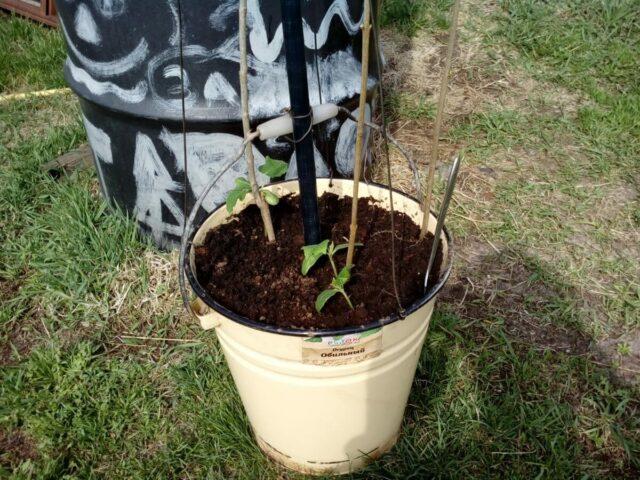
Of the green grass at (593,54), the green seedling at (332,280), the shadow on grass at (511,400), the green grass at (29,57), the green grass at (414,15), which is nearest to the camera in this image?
the green seedling at (332,280)

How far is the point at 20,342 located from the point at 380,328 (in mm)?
1443

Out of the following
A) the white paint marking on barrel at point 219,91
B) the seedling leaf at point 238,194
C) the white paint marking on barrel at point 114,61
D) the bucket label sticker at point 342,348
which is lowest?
the bucket label sticker at point 342,348

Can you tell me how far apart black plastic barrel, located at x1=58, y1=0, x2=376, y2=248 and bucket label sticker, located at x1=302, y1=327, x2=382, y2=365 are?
0.82m

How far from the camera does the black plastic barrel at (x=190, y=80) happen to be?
5.72ft

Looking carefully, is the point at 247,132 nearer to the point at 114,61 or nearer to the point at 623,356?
the point at 114,61

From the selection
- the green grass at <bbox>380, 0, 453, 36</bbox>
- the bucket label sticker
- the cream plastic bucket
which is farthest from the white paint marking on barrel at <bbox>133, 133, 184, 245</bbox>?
the green grass at <bbox>380, 0, 453, 36</bbox>

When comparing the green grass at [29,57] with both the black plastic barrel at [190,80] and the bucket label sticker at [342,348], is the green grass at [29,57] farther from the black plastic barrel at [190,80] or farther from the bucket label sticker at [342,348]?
the bucket label sticker at [342,348]

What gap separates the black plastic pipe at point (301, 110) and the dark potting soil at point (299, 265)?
103 millimetres

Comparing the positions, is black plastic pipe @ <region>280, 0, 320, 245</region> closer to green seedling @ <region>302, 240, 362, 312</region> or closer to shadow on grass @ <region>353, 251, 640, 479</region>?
green seedling @ <region>302, 240, 362, 312</region>

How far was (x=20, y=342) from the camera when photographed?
6.56ft

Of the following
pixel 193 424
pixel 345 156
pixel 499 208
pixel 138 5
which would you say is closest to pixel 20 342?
pixel 193 424

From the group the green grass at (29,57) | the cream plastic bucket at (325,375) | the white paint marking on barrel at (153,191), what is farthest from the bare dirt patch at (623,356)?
the green grass at (29,57)

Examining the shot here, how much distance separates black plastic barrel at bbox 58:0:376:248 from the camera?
1743 mm

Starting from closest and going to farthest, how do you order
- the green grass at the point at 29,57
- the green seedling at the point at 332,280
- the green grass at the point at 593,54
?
the green seedling at the point at 332,280 → the green grass at the point at 593,54 → the green grass at the point at 29,57
